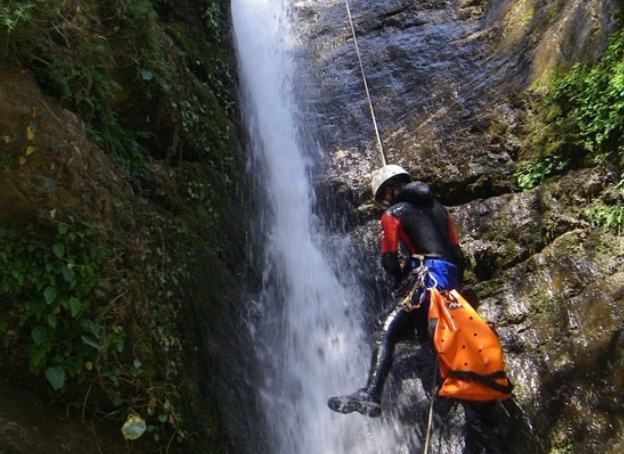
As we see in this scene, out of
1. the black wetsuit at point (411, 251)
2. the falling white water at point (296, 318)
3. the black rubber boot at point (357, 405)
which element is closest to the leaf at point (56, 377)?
the black rubber boot at point (357, 405)

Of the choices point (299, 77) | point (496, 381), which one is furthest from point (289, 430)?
point (299, 77)

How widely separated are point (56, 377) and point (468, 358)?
2.78 metres

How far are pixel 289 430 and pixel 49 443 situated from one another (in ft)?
8.96

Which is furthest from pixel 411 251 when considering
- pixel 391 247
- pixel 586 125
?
A: pixel 586 125

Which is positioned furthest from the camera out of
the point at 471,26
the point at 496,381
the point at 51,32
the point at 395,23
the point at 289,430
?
the point at 395,23

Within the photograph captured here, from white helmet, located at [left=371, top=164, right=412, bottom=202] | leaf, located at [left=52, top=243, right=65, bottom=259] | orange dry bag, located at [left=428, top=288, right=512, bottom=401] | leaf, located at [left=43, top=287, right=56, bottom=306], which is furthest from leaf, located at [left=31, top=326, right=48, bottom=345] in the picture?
white helmet, located at [left=371, top=164, right=412, bottom=202]

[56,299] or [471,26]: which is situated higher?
[56,299]

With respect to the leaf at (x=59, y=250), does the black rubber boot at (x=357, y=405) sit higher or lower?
lower

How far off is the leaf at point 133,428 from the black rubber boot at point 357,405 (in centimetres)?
165

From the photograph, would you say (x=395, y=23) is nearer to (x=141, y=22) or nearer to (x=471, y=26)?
(x=471, y=26)

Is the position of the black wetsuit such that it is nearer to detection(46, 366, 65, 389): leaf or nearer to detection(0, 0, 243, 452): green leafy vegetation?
detection(0, 0, 243, 452): green leafy vegetation

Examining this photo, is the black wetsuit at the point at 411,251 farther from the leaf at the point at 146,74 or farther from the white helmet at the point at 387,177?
the leaf at the point at 146,74

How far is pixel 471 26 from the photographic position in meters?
8.91

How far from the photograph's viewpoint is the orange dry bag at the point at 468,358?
4230 millimetres
